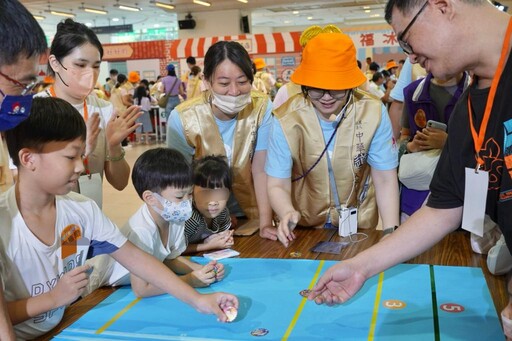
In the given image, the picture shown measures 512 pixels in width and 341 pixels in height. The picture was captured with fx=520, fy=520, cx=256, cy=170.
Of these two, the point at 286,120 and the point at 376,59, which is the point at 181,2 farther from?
the point at 286,120

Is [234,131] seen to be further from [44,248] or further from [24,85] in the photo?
[24,85]

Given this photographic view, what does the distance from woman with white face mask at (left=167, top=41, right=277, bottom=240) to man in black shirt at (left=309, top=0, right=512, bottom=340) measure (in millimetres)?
875

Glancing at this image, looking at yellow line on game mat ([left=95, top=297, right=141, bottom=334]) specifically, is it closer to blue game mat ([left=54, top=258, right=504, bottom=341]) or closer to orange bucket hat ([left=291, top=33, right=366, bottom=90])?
blue game mat ([left=54, top=258, right=504, bottom=341])

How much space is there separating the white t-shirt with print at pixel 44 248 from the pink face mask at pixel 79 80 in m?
0.82

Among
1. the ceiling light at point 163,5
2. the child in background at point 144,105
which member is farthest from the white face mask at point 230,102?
the ceiling light at point 163,5

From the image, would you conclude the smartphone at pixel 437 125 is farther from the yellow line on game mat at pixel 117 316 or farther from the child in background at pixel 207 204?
the yellow line on game mat at pixel 117 316

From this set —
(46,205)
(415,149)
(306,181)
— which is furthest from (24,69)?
(415,149)

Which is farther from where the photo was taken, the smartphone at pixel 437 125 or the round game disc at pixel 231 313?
the smartphone at pixel 437 125

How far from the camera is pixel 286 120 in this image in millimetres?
2008

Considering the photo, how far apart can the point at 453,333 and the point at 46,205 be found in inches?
41.8

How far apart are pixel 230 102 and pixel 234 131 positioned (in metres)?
0.16

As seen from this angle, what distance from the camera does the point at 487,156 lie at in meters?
1.13

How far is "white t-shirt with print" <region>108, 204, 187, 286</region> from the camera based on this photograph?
62.2 inches

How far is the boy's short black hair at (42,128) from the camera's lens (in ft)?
4.17
